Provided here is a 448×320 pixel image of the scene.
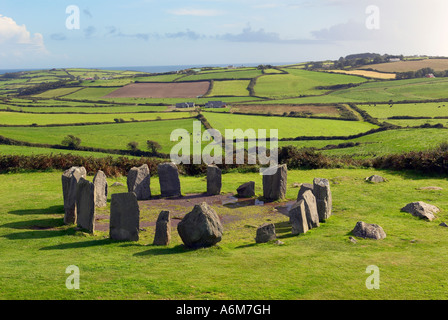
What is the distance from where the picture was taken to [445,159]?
3150 cm

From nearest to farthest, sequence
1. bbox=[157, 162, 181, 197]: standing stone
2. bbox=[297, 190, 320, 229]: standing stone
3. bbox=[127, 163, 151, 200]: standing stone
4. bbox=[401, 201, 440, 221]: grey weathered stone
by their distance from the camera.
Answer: bbox=[297, 190, 320, 229]: standing stone
bbox=[401, 201, 440, 221]: grey weathered stone
bbox=[127, 163, 151, 200]: standing stone
bbox=[157, 162, 181, 197]: standing stone

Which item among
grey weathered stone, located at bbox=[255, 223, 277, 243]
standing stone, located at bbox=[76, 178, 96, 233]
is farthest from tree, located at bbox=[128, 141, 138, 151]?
grey weathered stone, located at bbox=[255, 223, 277, 243]

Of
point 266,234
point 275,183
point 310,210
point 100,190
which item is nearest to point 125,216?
point 266,234

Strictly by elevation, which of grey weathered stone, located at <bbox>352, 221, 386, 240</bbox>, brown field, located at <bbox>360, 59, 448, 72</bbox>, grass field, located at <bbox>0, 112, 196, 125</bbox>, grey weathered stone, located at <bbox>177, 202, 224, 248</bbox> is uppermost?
brown field, located at <bbox>360, 59, 448, 72</bbox>

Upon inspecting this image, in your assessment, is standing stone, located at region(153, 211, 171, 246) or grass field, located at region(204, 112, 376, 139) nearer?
standing stone, located at region(153, 211, 171, 246)

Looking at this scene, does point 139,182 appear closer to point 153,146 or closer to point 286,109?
point 153,146

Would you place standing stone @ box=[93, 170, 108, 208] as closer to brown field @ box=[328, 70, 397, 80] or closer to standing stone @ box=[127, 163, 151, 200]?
standing stone @ box=[127, 163, 151, 200]

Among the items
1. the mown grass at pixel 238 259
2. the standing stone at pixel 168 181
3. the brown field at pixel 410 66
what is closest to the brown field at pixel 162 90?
the brown field at pixel 410 66

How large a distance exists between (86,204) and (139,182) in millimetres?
6861

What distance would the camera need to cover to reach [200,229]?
17094 millimetres

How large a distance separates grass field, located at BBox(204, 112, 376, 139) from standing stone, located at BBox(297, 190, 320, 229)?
42.7 meters

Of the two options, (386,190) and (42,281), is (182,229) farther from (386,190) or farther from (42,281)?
(386,190)

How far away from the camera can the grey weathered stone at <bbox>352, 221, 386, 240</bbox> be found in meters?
18.1

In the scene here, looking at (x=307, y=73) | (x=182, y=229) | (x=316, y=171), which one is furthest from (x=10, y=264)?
(x=307, y=73)
